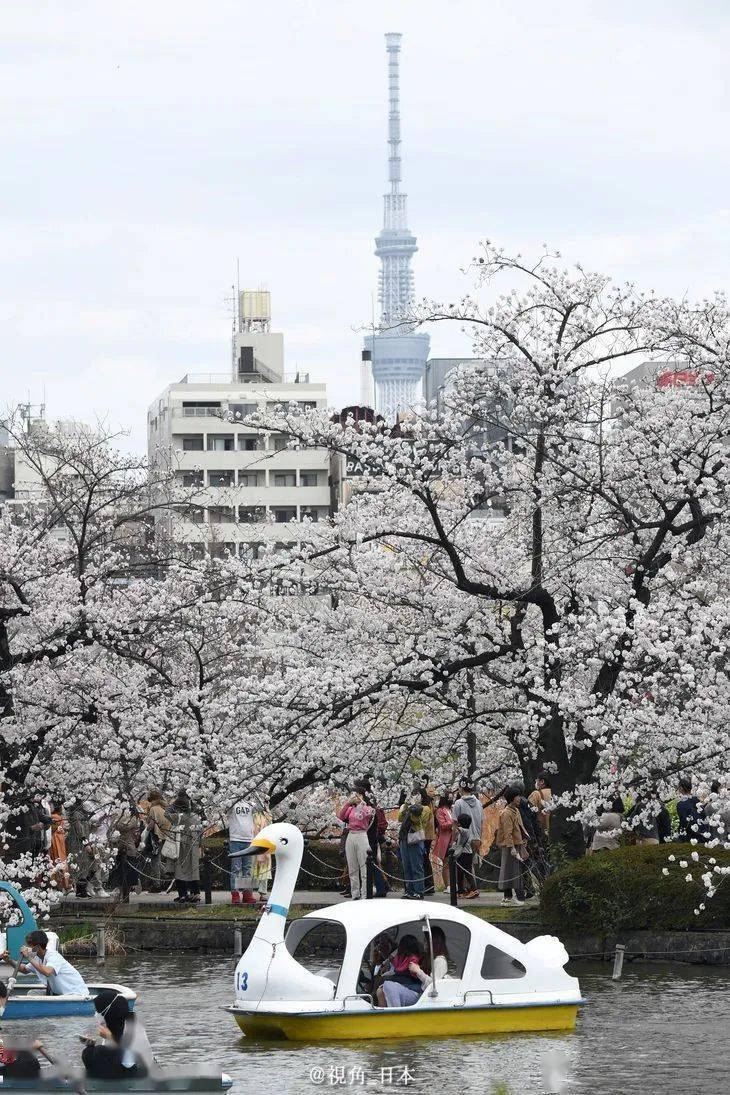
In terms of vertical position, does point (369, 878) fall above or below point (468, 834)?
below

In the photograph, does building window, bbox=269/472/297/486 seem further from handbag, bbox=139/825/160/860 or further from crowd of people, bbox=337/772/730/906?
crowd of people, bbox=337/772/730/906

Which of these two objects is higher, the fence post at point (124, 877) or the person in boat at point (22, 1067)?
the fence post at point (124, 877)

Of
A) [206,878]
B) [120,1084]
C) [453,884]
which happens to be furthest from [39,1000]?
[206,878]

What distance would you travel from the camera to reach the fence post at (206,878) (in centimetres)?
2877

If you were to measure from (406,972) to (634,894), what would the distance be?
5482 millimetres

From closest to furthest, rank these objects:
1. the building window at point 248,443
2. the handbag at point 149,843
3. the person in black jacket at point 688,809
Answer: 1. the person in black jacket at point 688,809
2. the handbag at point 149,843
3. the building window at point 248,443

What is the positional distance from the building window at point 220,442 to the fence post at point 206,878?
7289cm

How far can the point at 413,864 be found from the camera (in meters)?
27.2

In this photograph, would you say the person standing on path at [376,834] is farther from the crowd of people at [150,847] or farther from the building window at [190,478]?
the building window at [190,478]

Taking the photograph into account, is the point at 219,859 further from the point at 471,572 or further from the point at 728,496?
the point at 728,496

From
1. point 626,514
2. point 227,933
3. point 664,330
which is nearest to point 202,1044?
point 227,933

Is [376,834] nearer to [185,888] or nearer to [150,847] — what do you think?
[185,888]

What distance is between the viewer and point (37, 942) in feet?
68.5

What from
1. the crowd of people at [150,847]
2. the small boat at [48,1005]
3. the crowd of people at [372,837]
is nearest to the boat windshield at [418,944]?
the small boat at [48,1005]
